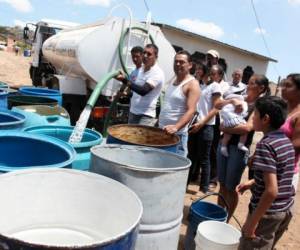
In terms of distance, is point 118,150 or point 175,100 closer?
point 118,150

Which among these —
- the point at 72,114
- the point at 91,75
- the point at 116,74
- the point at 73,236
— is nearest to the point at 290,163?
the point at 73,236

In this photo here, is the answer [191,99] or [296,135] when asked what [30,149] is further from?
[296,135]

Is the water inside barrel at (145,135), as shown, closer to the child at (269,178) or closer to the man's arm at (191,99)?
the man's arm at (191,99)

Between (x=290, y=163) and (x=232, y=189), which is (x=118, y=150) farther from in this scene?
(x=232, y=189)

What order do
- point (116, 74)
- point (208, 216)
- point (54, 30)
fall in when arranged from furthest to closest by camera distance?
1. point (54, 30)
2. point (116, 74)
3. point (208, 216)

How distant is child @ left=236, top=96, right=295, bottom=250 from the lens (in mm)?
2031

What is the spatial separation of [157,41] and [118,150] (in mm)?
3960

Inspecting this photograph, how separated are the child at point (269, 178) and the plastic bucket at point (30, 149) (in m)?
1.15

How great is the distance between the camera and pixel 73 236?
1.79 metres

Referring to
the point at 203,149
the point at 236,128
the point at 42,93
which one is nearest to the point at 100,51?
the point at 42,93

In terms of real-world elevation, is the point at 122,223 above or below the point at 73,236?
above

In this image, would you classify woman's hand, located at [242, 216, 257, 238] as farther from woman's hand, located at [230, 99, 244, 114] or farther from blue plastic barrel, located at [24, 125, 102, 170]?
woman's hand, located at [230, 99, 244, 114]

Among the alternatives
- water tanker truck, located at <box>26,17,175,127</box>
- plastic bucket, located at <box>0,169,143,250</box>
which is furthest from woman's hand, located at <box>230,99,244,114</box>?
water tanker truck, located at <box>26,17,175,127</box>

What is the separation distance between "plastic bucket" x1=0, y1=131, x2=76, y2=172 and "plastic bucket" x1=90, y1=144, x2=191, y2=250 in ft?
0.81
